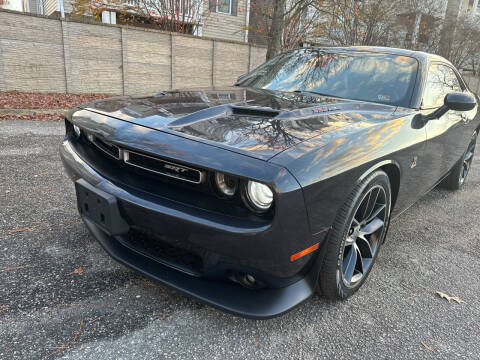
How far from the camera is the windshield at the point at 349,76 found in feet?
8.58

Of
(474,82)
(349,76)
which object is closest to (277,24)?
(349,76)

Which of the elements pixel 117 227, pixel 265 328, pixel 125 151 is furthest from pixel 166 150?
pixel 265 328

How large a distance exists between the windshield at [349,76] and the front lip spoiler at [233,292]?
5.32ft

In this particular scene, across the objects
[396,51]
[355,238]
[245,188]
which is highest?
[396,51]

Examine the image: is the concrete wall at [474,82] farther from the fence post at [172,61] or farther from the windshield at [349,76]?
the windshield at [349,76]

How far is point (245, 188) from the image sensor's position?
145cm

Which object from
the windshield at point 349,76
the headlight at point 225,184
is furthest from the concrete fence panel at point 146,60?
the headlight at point 225,184

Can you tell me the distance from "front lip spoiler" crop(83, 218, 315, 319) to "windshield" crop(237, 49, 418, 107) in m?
1.62

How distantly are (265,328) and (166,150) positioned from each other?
39.2 inches

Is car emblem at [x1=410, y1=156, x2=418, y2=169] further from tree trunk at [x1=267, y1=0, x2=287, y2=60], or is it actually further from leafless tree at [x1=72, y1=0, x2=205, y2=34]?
leafless tree at [x1=72, y1=0, x2=205, y2=34]

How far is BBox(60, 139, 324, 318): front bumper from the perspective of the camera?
4.58 ft

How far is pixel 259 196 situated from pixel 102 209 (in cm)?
77

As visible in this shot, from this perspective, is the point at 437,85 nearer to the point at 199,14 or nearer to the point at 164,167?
the point at 164,167

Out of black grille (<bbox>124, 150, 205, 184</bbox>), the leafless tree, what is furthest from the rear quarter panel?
the leafless tree
